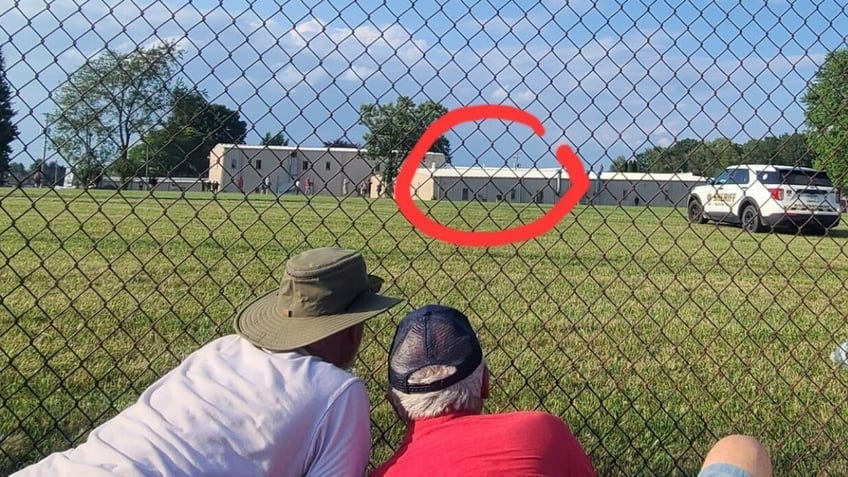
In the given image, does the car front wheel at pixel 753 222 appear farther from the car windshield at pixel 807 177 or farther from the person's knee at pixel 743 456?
the person's knee at pixel 743 456

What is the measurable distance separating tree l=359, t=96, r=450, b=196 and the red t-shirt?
1406 mm

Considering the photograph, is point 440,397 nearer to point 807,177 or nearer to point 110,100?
point 110,100

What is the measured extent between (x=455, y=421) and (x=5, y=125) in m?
1.82

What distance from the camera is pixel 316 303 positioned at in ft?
6.76

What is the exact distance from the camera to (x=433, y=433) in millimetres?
1748

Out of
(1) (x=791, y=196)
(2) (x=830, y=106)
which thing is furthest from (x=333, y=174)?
(1) (x=791, y=196)

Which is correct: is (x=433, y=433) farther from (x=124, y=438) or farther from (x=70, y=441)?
(x=70, y=441)

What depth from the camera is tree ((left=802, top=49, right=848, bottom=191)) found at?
344 centimetres

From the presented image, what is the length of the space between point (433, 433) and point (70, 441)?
6.38 ft

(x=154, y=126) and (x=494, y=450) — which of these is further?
(x=154, y=126)

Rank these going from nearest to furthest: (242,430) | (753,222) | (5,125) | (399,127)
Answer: (242,430), (5,125), (399,127), (753,222)

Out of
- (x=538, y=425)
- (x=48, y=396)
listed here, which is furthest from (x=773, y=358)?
(x=48, y=396)

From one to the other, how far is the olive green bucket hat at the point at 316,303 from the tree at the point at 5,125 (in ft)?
3.64

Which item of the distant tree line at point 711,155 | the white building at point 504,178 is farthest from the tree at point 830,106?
the white building at point 504,178
